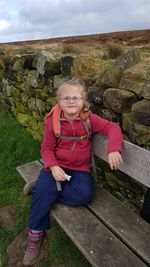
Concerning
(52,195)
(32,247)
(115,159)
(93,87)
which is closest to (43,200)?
(52,195)

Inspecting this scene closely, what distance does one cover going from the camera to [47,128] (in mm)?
3180

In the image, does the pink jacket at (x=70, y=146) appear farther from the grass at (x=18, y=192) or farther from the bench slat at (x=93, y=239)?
the grass at (x=18, y=192)

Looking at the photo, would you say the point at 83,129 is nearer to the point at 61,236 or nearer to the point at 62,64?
the point at 61,236

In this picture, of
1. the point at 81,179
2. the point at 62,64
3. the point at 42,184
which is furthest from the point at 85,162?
the point at 62,64

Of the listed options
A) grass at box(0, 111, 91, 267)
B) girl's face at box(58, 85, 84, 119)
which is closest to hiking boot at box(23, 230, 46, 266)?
grass at box(0, 111, 91, 267)

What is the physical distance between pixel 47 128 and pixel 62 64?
68.4 inches

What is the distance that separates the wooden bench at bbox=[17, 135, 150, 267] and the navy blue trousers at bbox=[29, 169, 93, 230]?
75mm

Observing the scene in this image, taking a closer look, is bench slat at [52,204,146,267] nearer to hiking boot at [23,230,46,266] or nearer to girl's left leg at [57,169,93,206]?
girl's left leg at [57,169,93,206]

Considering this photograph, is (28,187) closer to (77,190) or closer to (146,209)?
(77,190)

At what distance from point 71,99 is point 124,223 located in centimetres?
125

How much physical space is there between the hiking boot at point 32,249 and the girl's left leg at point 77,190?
1.63 ft

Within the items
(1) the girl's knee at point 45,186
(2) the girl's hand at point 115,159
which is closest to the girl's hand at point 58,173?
(1) the girl's knee at point 45,186

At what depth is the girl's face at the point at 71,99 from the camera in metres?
2.99

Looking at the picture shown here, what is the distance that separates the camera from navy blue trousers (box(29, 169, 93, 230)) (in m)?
3.02
